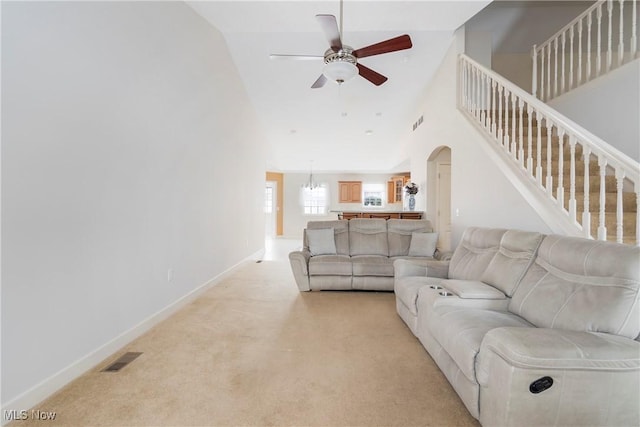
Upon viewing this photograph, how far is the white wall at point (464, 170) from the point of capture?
2.81m

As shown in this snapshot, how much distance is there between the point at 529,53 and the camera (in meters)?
5.34

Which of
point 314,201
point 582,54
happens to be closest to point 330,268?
point 582,54

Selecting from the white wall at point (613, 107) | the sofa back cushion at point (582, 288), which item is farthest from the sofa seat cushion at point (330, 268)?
the white wall at point (613, 107)

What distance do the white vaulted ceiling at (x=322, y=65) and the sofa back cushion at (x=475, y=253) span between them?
2.57 meters

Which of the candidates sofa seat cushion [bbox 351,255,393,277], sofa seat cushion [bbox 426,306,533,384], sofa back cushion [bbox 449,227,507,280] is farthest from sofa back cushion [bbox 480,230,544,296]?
sofa seat cushion [bbox 351,255,393,277]

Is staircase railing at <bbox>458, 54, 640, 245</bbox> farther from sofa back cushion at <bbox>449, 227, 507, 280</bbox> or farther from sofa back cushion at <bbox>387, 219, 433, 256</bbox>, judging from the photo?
sofa back cushion at <bbox>387, 219, 433, 256</bbox>

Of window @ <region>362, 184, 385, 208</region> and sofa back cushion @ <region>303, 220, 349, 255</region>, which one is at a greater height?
window @ <region>362, 184, 385, 208</region>

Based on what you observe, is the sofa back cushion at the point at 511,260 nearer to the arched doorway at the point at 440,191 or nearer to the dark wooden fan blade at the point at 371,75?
the dark wooden fan blade at the point at 371,75

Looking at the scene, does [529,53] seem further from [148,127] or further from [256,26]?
[148,127]

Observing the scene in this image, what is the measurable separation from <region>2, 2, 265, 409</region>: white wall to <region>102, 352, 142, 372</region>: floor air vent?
0.15m

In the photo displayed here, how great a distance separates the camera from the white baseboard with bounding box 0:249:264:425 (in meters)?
1.54

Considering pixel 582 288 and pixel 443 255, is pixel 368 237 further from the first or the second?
pixel 582 288

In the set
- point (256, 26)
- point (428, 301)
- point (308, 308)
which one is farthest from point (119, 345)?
point (256, 26)

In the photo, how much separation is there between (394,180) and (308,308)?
7597 millimetres
